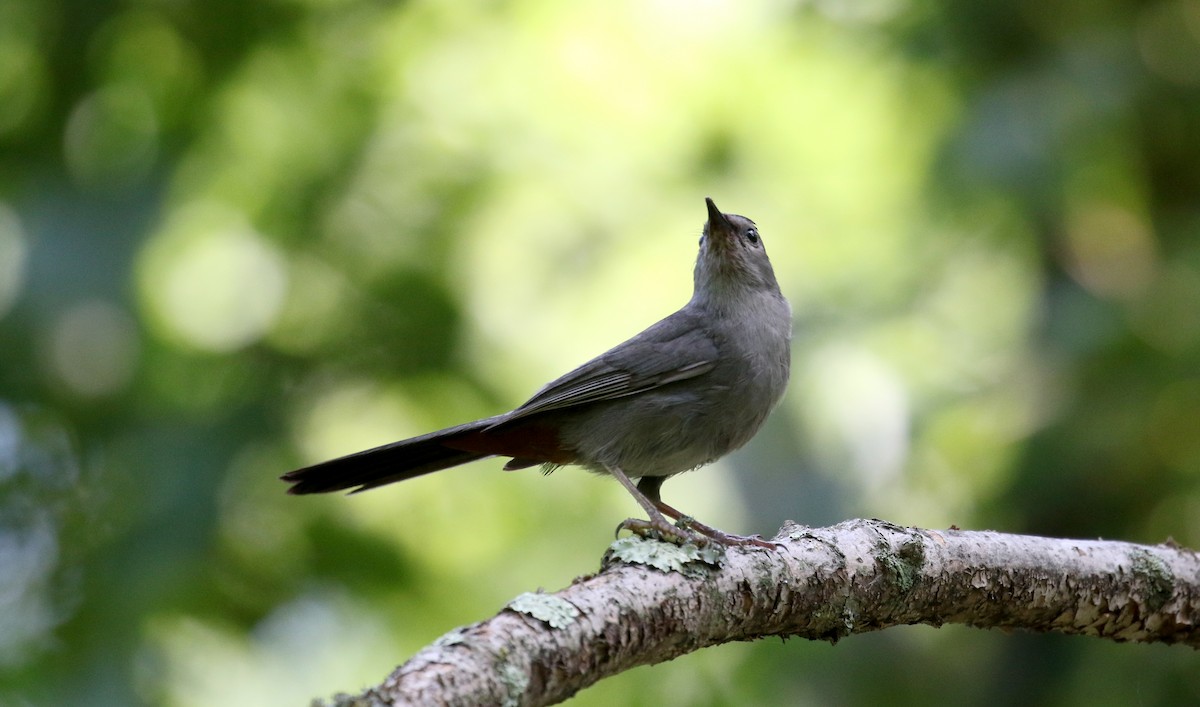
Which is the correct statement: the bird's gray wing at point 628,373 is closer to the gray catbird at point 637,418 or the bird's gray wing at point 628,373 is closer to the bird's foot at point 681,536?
the gray catbird at point 637,418

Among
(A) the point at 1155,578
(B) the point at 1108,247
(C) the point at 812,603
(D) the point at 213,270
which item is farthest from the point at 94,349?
(B) the point at 1108,247

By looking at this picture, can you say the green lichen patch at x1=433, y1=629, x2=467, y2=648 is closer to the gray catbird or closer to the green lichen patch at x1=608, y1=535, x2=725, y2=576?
the green lichen patch at x1=608, y1=535, x2=725, y2=576

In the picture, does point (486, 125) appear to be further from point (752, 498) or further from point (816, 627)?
point (816, 627)

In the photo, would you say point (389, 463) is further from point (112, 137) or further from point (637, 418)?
point (112, 137)

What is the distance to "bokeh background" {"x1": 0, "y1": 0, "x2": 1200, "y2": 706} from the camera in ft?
16.8

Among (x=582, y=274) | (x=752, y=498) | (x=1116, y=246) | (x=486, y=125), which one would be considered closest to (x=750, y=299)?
(x=752, y=498)

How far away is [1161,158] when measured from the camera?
6316 millimetres

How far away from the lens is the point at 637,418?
14.4 feet

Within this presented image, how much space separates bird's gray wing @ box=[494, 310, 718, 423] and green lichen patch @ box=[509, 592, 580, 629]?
1759 mm

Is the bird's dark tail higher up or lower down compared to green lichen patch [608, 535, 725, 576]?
higher up

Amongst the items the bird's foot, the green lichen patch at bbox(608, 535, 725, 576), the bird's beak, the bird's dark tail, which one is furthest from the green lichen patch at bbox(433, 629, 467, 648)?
the bird's beak

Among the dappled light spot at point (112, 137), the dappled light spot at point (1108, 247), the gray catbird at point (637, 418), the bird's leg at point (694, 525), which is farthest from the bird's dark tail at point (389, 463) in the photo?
the dappled light spot at point (1108, 247)

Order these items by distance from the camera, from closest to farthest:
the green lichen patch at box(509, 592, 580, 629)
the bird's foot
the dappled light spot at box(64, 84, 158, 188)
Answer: the green lichen patch at box(509, 592, 580, 629) < the bird's foot < the dappled light spot at box(64, 84, 158, 188)

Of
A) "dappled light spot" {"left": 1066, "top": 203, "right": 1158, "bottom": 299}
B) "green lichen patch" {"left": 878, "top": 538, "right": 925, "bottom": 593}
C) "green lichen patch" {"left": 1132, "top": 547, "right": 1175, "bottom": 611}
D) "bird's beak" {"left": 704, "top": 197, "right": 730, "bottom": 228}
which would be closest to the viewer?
"green lichen patch" {"left": 878, "top": 538, "right": 925, "bottom": 593}
